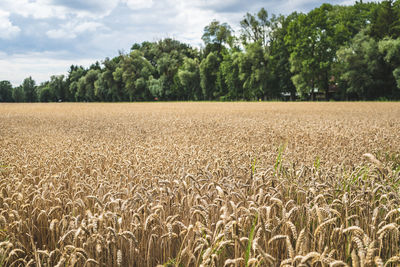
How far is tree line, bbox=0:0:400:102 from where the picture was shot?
51.2 metres

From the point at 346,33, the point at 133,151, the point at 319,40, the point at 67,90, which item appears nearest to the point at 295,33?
the point at 319,40

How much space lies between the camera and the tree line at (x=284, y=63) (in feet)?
168

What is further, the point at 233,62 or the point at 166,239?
the point at 233,62

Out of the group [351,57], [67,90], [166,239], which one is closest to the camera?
[166,239]

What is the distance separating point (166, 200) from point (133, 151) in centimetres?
330

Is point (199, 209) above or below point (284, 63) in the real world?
below

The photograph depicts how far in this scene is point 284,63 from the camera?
214 feet

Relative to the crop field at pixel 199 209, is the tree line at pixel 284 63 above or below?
above

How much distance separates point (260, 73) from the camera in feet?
208

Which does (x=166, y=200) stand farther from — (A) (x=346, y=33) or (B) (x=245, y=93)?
(B) (x=245, y=93)

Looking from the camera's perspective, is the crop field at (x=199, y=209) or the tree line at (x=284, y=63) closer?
the crop field at (x=199, y=209)

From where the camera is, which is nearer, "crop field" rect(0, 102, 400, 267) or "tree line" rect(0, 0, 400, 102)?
"crop field" rect(0, 102, 400, 267)

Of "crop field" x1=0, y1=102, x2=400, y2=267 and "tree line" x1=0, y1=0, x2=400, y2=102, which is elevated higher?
"tree line" x1=0, y1=0, x2=400, y2=102

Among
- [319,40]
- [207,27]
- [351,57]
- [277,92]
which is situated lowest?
[277,92]
